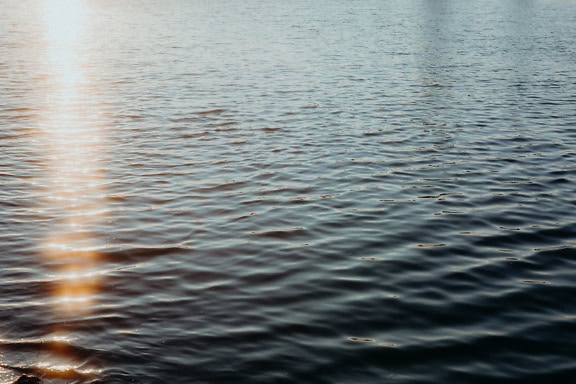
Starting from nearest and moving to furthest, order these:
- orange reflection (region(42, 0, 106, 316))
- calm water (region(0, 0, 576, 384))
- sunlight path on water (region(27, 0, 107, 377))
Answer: calm water (region(0, 0, 576, 384)), sunlight path on water (region(27, 0, 107, 377)), orange reflection (region(42, 0, 106, 316))

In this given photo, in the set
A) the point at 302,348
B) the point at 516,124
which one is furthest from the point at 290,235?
the point at 516,124

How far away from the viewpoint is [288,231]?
13422 millimetres

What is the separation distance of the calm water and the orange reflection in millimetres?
77

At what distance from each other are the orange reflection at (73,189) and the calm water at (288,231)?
8cm

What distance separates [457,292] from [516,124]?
594 inches

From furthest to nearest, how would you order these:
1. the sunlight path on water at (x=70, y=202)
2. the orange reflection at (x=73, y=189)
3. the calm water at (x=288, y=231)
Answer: the orange reflection at (x=73, y=189) → the sunlight path on water at (x=70, y=202) → the calm water at (x=288, y=231)

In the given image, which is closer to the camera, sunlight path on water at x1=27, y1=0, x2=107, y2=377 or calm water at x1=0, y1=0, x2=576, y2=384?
calm water at x1=0, y1=0, x2=576, y2=384

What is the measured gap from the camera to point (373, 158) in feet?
63.8

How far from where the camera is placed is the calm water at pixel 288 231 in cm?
867

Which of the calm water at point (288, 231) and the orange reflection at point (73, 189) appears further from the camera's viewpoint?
the orange reflection at point (73, 189)

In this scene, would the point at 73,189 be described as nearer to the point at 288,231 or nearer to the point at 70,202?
the point at 70,202

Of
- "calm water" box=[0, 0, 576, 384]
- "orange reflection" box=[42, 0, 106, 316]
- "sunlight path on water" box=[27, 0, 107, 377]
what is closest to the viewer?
"calm water" box=[0, 0, 576, 384]

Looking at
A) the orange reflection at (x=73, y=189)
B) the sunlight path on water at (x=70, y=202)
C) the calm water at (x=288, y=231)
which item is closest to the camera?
the calm water at (x=288, y=231)

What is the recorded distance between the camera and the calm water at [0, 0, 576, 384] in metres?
8.67
